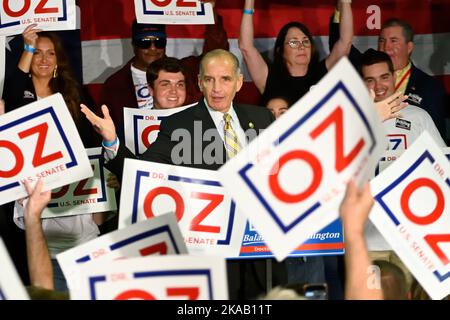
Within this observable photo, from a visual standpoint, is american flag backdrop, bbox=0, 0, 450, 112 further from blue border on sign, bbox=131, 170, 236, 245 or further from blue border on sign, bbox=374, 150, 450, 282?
blue border on sign, bbox=374, 150, 450, 282

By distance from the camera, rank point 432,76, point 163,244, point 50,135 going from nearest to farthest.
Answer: point 163,244 → point 50,135 → point 432,76

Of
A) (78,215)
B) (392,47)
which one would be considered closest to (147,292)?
(78,215)

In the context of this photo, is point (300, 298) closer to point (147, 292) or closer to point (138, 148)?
point (147, 292)

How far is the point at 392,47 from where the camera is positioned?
6.56m

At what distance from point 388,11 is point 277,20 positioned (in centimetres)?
79

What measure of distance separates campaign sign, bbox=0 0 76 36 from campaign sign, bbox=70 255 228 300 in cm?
309

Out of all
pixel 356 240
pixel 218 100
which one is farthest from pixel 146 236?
pixel 218 100

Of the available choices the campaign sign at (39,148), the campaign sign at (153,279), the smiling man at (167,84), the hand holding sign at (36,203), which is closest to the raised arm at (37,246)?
the hand holding sign at (36,203)

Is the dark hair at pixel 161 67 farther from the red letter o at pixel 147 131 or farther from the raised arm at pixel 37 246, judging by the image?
the raised arm at pixel 37 246

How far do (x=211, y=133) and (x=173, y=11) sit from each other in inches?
52.6

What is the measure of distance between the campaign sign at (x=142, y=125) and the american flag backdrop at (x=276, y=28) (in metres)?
1.50

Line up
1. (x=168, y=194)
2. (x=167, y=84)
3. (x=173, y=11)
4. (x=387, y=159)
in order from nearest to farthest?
(x=168, y=194)
(x=387, y=159)
(x=167, y=84)
(x=173, y=11)

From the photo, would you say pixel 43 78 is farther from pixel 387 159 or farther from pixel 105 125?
pixel 387 159

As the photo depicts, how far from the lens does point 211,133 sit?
17.3ft
